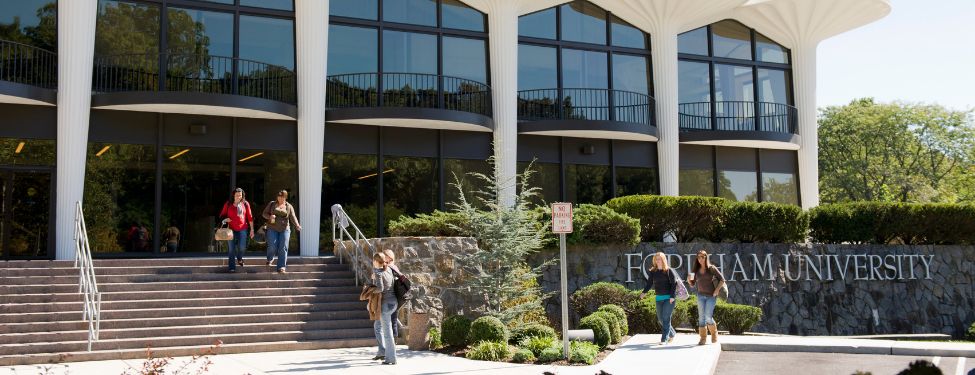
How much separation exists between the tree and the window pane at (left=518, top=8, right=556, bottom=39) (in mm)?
19996

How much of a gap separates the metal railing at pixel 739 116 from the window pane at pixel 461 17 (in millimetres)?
7088

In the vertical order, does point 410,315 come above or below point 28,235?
below

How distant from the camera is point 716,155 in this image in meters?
22.7

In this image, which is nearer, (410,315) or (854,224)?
(410,315)

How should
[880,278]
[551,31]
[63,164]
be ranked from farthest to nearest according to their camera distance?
[551,31], [880,278], [63,164]

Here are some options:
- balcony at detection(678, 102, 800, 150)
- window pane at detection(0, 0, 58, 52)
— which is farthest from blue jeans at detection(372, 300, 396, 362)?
balcony at detection(678, 102, 800, 150)

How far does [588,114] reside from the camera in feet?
68.6

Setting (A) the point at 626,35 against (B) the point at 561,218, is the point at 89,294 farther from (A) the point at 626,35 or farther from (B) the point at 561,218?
(A) the point at 626,35

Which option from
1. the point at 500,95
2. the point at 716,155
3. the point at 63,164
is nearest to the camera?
the point at 63,164

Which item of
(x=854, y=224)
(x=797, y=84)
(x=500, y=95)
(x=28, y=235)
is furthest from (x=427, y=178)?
(x=797, y=84)

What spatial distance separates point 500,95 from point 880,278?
11064 mm

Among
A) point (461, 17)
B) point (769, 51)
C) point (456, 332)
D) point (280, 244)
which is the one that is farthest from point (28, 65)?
point (769, 51)

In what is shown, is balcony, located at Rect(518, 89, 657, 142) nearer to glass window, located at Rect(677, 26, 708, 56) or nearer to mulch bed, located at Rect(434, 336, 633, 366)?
glass window, located at Rect(677, 26, 708, 56)

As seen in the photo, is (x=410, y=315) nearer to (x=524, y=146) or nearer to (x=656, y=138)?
(x=524, y=146)
